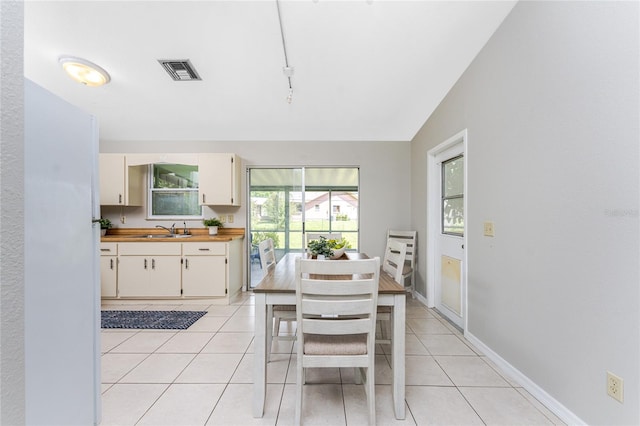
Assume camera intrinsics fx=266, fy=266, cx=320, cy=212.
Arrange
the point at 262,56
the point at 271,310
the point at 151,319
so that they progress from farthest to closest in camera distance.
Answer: the point at 151,319 < the point at 262,56 < the point at 271,310

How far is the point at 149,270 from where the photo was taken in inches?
139

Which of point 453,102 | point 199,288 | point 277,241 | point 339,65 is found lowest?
point 199,288

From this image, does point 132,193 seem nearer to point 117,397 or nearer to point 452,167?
point 117,397

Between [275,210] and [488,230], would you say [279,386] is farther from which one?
[275,210]

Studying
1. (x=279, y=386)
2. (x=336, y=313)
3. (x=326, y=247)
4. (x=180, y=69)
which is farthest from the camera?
(x=180, y=69)

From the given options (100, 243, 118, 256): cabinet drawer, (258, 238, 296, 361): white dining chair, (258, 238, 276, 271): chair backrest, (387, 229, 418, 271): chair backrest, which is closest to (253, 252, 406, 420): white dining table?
(258, 238, 296, 361): white dining chair

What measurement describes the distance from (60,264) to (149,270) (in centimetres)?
267

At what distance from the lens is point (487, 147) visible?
231 centimetres

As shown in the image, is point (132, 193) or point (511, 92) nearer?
point (511, 92)

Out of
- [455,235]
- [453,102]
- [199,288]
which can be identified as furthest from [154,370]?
[453,102]

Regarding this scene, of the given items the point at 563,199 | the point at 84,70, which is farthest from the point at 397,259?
the point at 84,70

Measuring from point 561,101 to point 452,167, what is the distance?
5.06 feet

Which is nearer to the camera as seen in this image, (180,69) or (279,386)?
(279,386)

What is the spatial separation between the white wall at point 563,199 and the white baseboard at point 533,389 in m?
0.02
